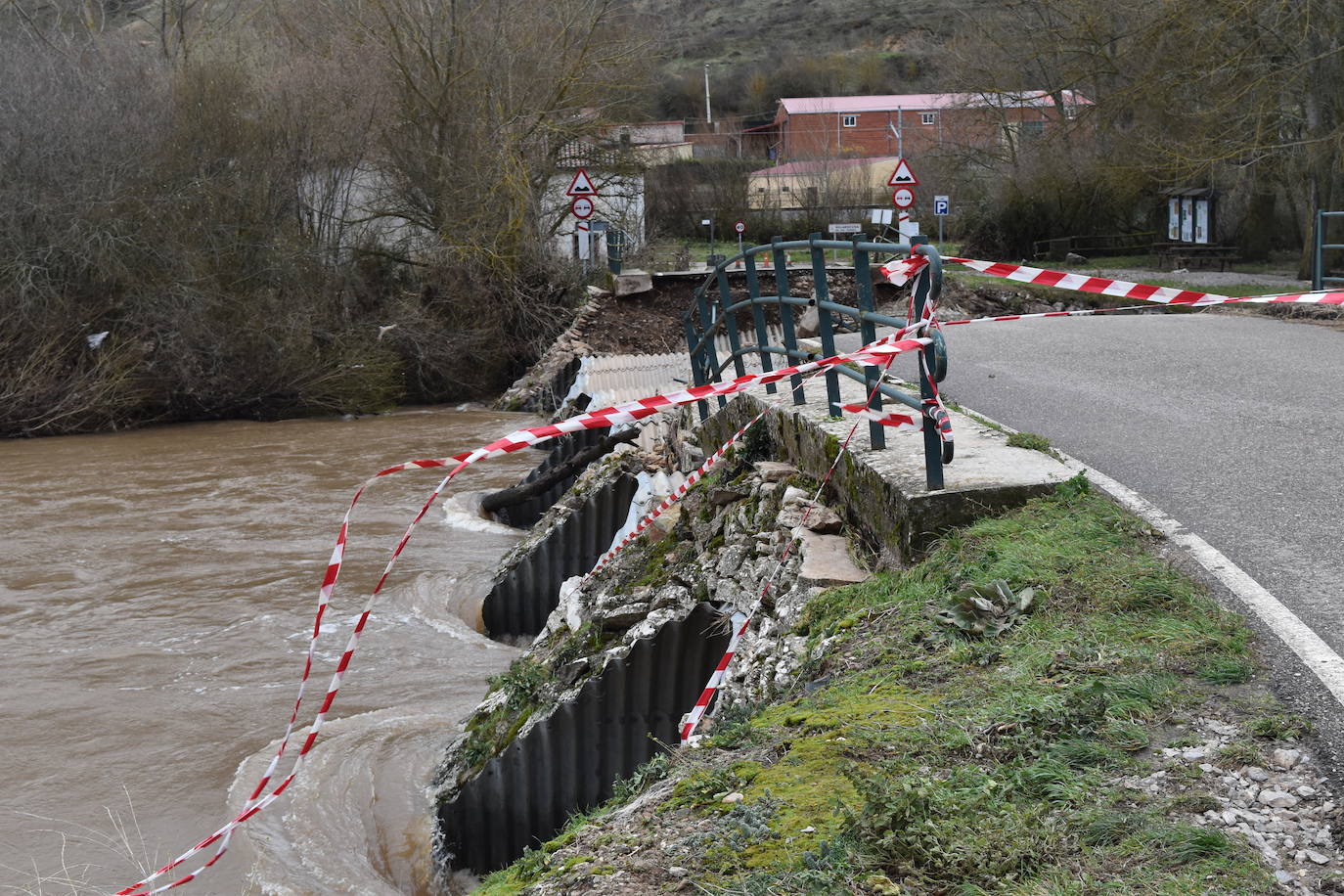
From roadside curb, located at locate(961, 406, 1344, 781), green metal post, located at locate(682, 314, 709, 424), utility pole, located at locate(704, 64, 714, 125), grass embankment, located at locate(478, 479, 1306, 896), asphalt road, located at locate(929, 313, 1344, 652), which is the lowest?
grass embankment, located at locate(478, 479, 1306, 896)

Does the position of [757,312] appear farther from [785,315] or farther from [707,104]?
[707,104]

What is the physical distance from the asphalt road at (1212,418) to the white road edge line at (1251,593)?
64mm

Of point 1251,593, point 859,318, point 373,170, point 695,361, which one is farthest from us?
point 373,170

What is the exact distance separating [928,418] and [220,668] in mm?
6716

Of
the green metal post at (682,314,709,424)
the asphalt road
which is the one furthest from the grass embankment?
the green metal post at (682,314,709,424)

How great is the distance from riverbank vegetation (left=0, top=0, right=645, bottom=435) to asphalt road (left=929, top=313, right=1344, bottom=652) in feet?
49.9

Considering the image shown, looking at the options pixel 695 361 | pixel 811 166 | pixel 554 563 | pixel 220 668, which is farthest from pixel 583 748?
pixel 811 166

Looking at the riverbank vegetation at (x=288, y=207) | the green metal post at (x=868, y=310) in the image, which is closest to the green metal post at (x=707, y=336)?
the green metal post at (x=868, y=310)

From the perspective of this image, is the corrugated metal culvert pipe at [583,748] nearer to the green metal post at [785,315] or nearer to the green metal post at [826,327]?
the green metal post at [826,327]

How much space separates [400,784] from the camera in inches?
293

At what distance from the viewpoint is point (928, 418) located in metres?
5.18

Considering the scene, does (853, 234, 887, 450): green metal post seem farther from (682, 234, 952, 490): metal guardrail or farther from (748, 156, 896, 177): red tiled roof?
(748, 156, 896, 177): red tiled roof

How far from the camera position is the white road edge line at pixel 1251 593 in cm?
364

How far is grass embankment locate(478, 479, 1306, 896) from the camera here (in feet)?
9.45
